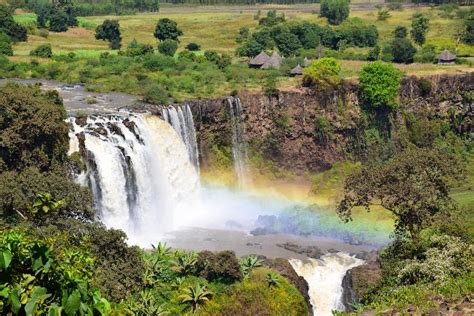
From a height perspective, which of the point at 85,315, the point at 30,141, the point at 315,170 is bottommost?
the point at 315,170

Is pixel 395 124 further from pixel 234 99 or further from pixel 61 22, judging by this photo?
pixel 61 22

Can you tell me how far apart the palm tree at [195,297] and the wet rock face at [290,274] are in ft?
19.9

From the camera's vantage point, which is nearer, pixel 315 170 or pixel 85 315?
pixel 85 315

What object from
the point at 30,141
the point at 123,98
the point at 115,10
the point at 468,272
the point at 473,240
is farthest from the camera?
the point at 115,10

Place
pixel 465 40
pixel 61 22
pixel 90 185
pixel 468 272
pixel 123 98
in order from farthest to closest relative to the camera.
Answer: pixel 61 22 < pixel 465 40 < pixel 123 98 < pixel 90 185 < pixel 468 272

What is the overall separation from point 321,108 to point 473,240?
112ft

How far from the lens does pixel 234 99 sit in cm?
5812

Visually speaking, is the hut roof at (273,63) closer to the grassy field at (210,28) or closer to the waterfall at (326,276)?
the grassy field at (210,28)

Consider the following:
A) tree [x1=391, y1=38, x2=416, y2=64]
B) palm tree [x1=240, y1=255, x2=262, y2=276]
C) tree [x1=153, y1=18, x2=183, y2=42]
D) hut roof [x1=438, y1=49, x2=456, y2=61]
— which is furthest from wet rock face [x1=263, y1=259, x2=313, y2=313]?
tree [x1=153, y1=18, x2=183, y2=42]

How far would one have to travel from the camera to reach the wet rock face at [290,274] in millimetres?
35781

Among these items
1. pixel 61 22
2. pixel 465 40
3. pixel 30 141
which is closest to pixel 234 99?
pixel 30 141

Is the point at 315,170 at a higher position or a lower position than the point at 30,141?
lower

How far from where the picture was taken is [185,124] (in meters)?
53.6

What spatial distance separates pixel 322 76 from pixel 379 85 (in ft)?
18.0
